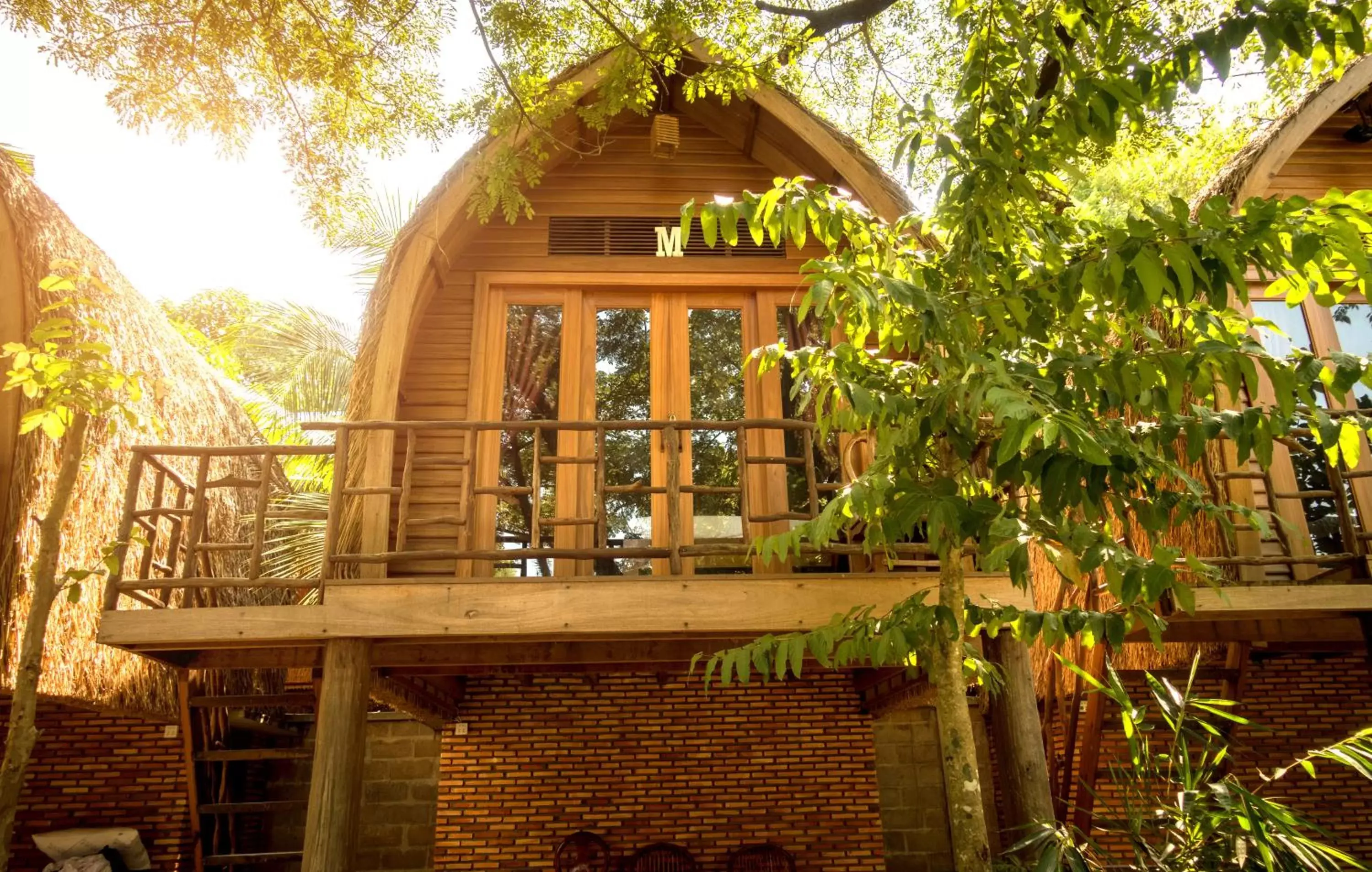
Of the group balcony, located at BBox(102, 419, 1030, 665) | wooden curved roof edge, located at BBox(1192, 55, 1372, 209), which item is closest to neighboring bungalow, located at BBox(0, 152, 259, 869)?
balcony, located at BBox(102, 419, 1030, 665)

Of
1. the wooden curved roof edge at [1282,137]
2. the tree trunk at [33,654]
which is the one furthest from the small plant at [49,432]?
the wooden curved roof edge at [1282,137]

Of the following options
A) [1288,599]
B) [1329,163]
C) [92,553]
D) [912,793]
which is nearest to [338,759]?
[92,553]

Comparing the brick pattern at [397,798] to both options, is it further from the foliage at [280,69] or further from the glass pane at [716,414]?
the foliage at [280,69]

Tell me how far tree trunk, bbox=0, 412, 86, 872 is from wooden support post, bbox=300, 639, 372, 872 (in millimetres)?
1382

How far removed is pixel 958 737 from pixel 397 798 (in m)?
6.52

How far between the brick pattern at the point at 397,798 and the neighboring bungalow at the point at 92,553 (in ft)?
4.41

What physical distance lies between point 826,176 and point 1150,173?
208 inches

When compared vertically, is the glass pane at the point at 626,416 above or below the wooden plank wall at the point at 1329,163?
below

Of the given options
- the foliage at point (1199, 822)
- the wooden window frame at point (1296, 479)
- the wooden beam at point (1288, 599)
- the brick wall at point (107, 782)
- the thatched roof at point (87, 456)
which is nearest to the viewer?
the foliage at point (1199, 822)

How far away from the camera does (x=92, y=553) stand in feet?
22.5

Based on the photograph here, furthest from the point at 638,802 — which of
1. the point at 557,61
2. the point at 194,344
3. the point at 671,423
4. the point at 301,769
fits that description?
the point at 194,344

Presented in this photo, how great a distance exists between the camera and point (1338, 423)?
2.63m

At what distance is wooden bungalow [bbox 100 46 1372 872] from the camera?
502 centimetres

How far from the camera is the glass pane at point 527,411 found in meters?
6.30
